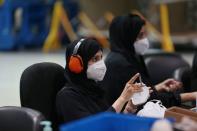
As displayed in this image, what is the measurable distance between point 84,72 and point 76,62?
0.38 ft

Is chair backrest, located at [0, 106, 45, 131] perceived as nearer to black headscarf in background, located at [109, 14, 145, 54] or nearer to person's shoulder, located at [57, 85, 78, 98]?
person's shoulder, located at [57, 85, 78, 98]

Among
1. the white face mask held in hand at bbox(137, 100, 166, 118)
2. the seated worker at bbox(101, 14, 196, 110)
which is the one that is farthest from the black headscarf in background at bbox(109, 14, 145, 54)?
the white face mask held in hand at bbox(137, 100, 166, 118)

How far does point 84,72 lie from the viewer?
2.65 metres

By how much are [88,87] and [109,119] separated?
2.92 feet

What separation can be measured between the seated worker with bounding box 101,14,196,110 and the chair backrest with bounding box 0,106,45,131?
3.24 feet

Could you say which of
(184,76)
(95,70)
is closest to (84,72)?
(95,70)

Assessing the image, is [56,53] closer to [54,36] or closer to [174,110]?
[54,36]

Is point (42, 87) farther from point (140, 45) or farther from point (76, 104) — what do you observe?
point (140, 45)

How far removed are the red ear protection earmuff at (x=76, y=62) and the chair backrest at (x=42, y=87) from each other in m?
0.25

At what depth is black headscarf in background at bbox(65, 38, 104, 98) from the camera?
261 centimetres

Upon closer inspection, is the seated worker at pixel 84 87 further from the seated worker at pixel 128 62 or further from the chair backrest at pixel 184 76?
the chair backrest at pixel 184 76

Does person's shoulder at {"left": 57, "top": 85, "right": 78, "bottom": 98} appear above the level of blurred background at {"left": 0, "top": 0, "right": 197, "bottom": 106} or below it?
above

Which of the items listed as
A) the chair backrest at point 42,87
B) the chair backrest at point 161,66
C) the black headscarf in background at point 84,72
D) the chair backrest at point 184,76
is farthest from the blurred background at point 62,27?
the black headscarf in background at point 84,72

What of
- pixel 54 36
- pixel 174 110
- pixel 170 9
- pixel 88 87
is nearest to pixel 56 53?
pixel 54 36
